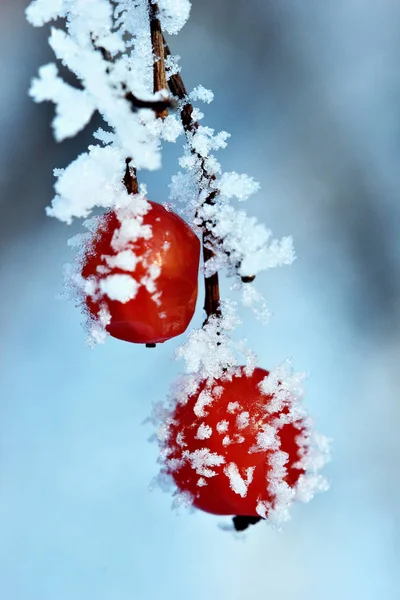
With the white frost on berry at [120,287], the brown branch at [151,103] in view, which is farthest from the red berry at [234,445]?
the brown branch at [151,103]

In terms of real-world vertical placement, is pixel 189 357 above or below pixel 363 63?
below

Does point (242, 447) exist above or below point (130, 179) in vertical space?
below

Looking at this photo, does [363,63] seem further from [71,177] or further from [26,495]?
[26,495]

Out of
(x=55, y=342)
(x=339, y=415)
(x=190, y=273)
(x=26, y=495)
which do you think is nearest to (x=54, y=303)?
(x=55, y=342)

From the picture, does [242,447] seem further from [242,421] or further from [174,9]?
[174,9]

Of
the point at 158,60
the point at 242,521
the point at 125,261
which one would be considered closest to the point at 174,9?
the point at 158,60

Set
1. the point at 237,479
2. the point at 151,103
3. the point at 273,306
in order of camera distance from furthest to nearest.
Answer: the point at 273,306 → the point at 237,479 → the point at 151,103

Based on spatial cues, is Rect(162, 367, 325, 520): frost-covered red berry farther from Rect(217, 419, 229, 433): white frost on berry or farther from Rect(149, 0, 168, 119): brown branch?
Rect(149, 0, 168, 119): brown branch

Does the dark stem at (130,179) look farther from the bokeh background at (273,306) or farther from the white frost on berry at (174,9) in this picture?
the bokeh background at (273,306)
